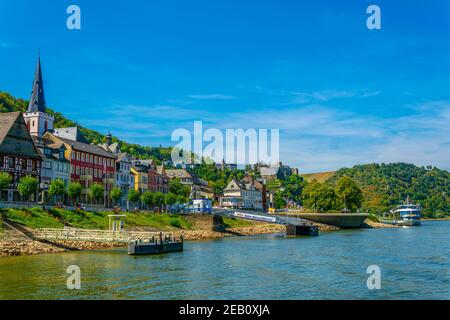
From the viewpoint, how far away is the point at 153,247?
57500 mm

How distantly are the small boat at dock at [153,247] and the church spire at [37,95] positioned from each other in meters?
57.3

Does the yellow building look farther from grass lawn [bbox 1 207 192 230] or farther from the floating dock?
the floating dock

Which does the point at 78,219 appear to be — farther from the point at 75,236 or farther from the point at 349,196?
the point at 349,196

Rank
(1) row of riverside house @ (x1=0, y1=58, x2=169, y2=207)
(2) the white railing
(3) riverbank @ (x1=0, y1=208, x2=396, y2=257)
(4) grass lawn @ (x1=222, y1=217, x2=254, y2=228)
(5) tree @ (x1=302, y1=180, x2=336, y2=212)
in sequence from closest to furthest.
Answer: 1. (3) riverbank @ (x1=0, y1=208, x2=396, y2=257)
2. (2) the white railing
3. (1) row of riverside house @ (x1=0, y1=58, x2=169, y2=207)
4. (4) grass lawn @ (x1=222, y1=217, x2=254, y2=228)
5. (5) tree @ (x1=302, y1=180, x2=336, y2=212)

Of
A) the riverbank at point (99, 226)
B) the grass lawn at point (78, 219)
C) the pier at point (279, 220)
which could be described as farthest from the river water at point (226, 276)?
the pier at point (279, 220)

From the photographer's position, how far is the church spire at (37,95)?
104 metres

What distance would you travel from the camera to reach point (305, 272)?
42.7m

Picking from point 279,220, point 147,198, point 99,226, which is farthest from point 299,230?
point 99,226

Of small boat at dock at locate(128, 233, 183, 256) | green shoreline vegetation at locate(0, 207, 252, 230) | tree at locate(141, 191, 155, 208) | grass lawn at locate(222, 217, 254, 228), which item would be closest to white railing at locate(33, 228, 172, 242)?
small boat at dock at locate(128, 233, 183, 256)

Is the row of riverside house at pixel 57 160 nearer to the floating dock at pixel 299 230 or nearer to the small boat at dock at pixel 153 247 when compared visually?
the small boat at dock at pixel 153 247

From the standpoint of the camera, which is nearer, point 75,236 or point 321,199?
point 75,236

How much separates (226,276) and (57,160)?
58.8 m

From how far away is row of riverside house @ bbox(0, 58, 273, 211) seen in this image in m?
77.2
